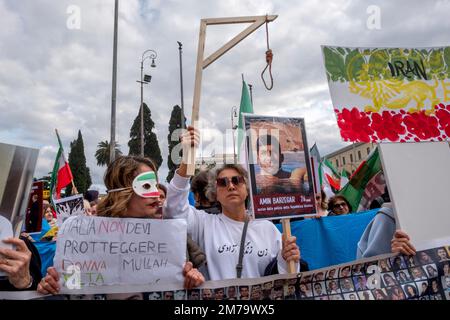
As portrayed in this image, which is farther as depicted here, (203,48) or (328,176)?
(328,176)

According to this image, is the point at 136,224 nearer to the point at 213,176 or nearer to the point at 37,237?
the point at 213,176

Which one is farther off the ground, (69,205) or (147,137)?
(147,137)

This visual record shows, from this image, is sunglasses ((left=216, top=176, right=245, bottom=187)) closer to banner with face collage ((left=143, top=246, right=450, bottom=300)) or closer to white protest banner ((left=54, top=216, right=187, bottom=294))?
white protest banner ((left=54, top=216, right=187, bottom=294))

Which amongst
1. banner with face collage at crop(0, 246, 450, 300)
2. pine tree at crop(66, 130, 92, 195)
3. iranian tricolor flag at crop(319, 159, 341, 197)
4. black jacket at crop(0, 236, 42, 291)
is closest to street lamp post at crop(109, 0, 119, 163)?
iranian tricolor flag at crop(319, 159, 341, 197)

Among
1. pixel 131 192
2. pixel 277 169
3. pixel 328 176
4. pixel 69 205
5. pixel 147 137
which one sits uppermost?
pixel 147 137

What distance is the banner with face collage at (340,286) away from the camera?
175 cm

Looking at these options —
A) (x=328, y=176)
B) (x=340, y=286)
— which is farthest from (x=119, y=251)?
(x=328, y=176)

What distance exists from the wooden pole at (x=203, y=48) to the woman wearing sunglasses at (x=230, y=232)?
0.07 meters

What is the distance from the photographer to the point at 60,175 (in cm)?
666

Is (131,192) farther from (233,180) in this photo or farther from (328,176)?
(328,176)

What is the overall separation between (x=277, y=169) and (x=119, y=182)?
933 mm

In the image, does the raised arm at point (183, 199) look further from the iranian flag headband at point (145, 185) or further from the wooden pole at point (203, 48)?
the iranian flag headband at point (145, 185)

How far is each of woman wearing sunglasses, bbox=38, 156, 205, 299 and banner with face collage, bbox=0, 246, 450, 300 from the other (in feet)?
0.61

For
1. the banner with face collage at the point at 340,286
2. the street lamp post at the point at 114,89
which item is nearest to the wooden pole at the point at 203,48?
the banner with face collage at the point at 340,286
